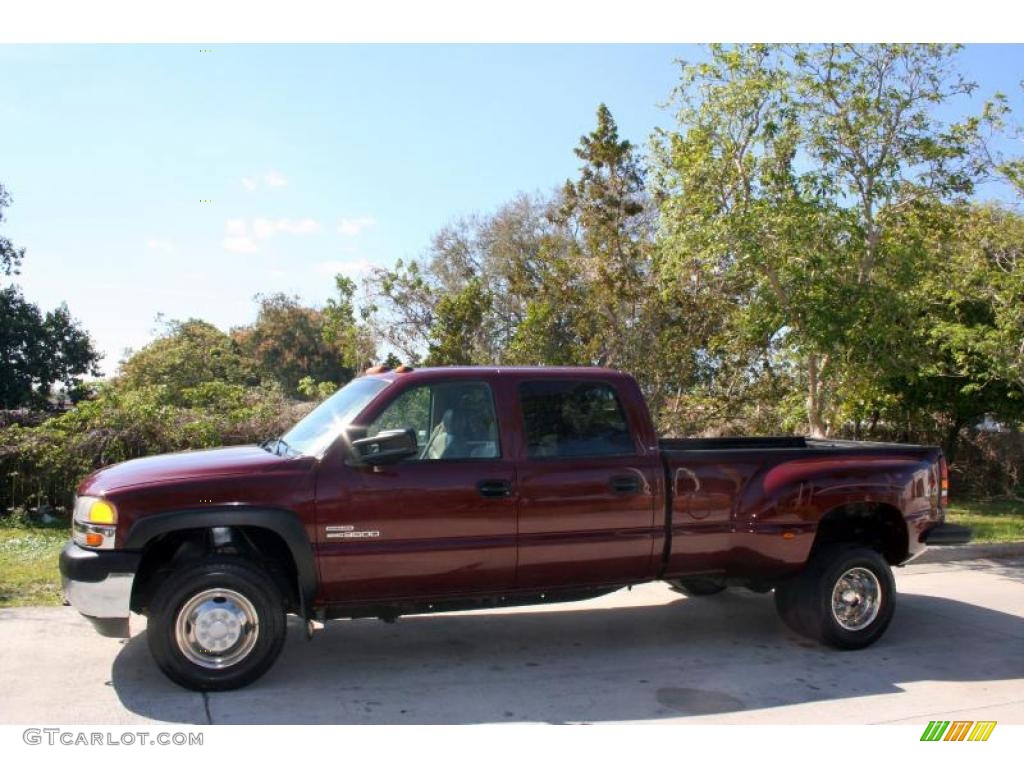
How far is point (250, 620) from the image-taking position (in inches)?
205

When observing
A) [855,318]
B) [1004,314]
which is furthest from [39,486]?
[1004,314]

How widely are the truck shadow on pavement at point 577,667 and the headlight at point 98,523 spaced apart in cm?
87

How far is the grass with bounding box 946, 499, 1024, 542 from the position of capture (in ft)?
37.1

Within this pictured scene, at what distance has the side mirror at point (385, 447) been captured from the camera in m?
5.30

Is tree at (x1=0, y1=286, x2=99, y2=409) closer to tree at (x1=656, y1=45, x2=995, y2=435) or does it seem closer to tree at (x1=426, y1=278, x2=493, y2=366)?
tree at (x1=426, y1=278, x2=493, y2=366)

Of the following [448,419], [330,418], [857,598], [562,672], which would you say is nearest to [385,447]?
[448,419]

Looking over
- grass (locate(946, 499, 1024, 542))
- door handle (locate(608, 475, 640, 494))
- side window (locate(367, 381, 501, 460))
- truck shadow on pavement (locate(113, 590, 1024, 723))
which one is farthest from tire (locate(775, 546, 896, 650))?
grass (locate(946, 499, 1024, 542))

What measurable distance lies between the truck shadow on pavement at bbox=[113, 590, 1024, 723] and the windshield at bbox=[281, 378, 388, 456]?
1395 millimetres

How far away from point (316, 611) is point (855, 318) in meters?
7.46

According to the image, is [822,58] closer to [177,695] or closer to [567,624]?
[567,624]

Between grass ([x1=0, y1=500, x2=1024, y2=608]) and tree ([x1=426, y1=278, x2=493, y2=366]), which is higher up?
tree ([x1=426, y1=278, x2=493, y2=366])

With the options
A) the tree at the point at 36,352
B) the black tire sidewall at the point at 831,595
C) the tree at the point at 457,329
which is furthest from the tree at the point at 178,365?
the black tire sidewall at the point at 831,595
